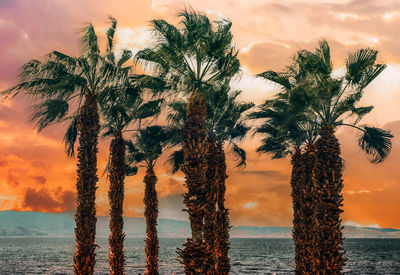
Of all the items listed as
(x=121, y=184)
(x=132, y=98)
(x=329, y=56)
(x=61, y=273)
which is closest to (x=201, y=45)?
(x=132, y=98)

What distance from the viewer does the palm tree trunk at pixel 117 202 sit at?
73.5 ft

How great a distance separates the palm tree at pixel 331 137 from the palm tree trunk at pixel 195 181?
17.1ft

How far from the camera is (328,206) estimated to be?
16.9 metres

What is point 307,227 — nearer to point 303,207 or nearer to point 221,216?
point 303,207

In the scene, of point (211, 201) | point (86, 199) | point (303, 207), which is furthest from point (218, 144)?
point (86, 199)

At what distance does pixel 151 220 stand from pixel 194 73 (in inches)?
553

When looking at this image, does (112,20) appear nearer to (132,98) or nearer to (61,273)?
(132,98)

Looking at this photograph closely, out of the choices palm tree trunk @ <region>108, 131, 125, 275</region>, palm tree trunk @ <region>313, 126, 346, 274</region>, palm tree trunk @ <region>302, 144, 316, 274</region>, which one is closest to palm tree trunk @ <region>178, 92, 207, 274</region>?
palm tree trunk @ <region>313, 126, 346, 274</region>

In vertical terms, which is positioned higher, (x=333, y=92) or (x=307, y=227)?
(x=333, y=92)

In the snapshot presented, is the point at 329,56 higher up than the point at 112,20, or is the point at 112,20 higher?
the point at 112,20

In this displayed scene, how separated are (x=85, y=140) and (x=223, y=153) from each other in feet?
28.5

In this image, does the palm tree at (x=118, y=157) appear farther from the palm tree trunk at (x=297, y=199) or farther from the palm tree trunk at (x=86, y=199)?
the palm tree trunk at (x=297, y=199)

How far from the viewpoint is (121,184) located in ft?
76.6

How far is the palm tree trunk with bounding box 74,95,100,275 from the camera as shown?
16.4m
